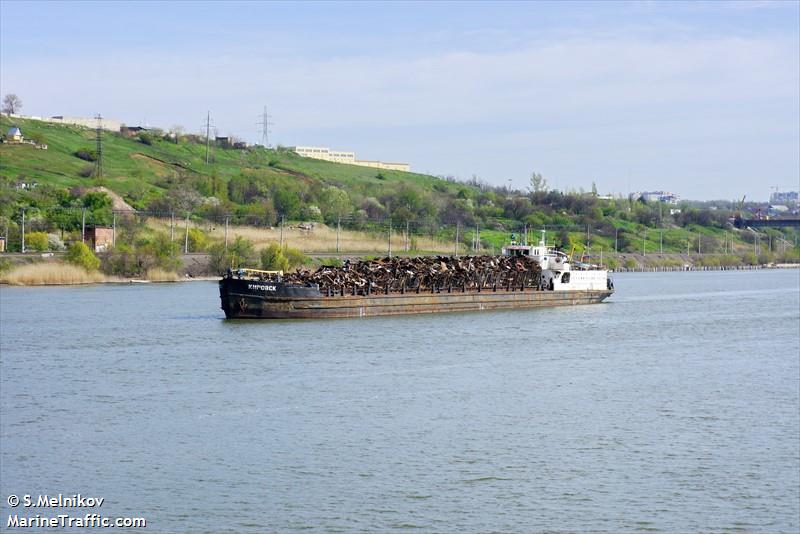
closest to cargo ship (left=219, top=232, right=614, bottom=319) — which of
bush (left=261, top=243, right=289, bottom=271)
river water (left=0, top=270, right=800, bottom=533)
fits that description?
river water (left=0, top=270, right=800, bottom=533)

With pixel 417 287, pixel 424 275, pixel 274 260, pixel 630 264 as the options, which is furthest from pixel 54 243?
pixel 630 264

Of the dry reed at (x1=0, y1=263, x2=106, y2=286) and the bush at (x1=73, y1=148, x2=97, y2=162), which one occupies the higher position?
the bush at (x1=73, y1=148, x2=97, y2=162)

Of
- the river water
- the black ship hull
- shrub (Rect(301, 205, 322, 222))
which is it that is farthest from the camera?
shrub (Rect(301, 205, 322, 222))

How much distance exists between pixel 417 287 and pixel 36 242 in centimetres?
4139

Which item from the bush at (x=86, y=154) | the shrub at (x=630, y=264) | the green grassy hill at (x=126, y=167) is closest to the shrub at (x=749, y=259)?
the shrub at (x=630, y=264)

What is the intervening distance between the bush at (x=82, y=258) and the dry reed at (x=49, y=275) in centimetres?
50

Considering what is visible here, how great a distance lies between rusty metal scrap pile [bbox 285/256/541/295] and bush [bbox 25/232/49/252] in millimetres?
34623

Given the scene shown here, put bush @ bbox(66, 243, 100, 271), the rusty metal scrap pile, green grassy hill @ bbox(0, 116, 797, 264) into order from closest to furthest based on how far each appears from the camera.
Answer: the rusty metal scrap pile < bush @ bbox(66, 243, 100, 271) < green grassy hill @ bbox(0, 116, 797, 264)

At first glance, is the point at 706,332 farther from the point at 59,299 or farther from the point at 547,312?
the point at 59,299

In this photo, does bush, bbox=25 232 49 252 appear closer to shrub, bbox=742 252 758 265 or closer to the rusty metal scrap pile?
the rusty metal scrap pile

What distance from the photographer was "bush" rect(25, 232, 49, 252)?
326ft

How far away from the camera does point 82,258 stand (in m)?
90.7

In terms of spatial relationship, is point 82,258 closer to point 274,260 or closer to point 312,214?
point 274,260

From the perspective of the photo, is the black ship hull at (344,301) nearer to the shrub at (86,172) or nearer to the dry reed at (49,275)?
the dry reed at (49,275)
